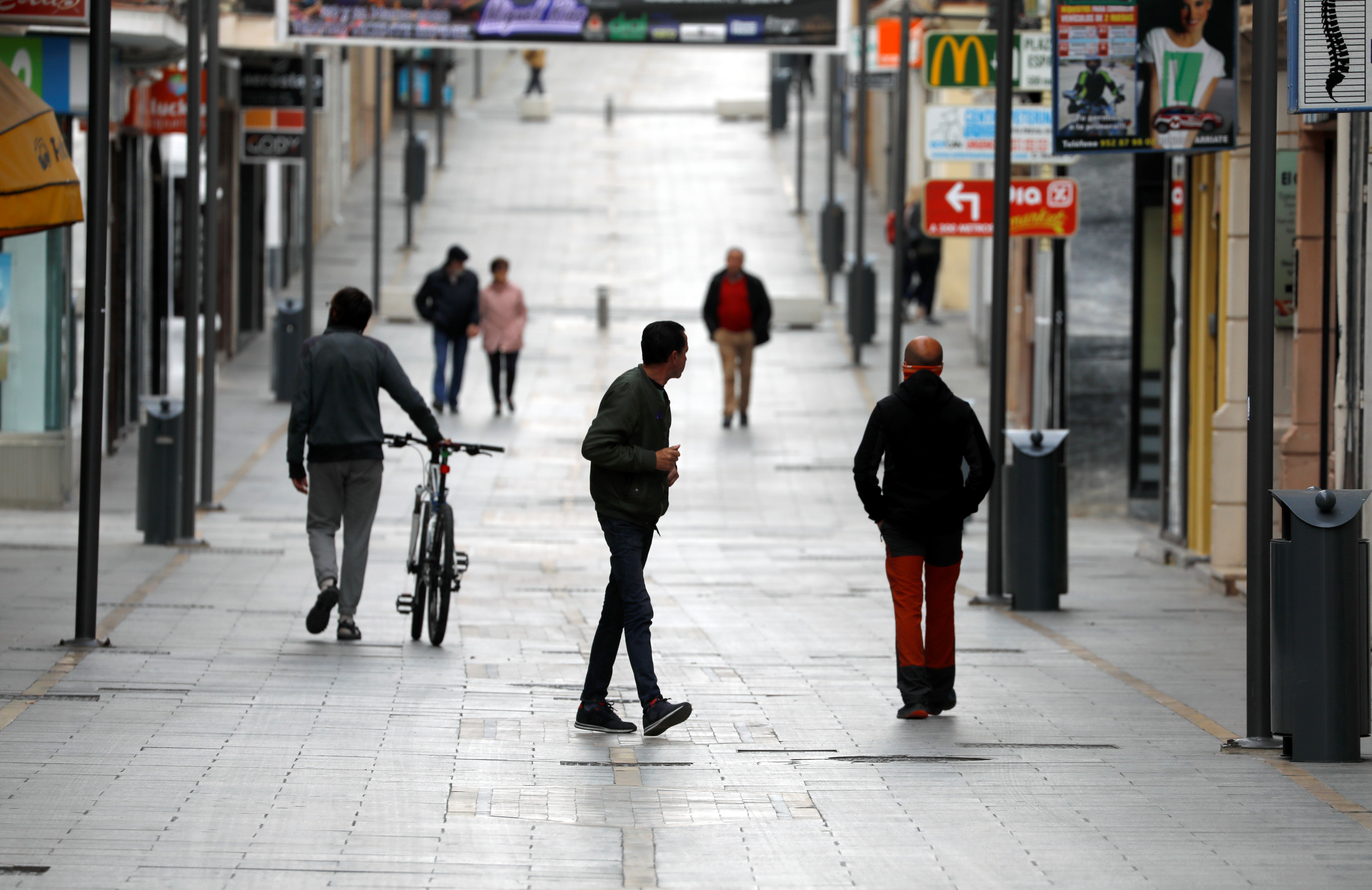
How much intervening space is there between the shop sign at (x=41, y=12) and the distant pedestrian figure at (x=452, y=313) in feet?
36.8

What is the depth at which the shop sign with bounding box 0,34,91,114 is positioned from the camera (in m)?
16.7

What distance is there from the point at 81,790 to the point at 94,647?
3230 millimetres

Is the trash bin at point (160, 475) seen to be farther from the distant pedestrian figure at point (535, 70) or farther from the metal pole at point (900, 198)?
the distant pedestrian figure at point (535, 70)

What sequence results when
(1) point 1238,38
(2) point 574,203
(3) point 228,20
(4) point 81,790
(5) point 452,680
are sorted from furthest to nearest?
(2) point 574,203 → (3) point 228,20 → (1) point 1238,38 → (5) point 452,680 → (4) point 81,790

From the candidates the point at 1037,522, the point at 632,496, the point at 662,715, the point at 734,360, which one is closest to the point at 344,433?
the point at 632,496

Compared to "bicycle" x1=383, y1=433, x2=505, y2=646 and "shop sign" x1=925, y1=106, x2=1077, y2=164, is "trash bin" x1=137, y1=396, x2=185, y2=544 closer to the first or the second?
"bicycle" x1=383, y1=433, x2=505, y2=646

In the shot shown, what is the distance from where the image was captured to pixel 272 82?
25172 millimetres

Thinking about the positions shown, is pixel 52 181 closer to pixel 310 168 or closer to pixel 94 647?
pixel 94 647

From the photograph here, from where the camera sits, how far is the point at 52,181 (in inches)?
407

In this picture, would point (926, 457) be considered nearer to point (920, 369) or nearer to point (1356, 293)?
point (920, 369)

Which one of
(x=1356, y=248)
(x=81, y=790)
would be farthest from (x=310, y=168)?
(x=81, y=790)

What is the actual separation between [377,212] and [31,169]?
21.1 meters

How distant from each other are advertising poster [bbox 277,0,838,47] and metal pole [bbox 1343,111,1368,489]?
31.8 feet

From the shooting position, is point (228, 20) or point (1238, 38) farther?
point (228, 20)
